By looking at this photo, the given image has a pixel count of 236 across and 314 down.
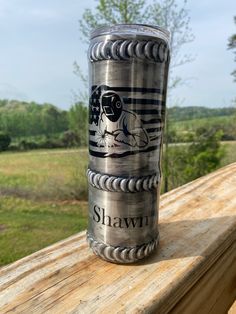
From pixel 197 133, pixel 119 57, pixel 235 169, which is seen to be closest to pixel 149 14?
pixel 197 133

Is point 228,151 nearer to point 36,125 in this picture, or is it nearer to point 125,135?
point 36,125

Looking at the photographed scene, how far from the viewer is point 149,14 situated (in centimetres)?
615

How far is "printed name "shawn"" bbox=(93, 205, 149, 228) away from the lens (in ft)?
1.57

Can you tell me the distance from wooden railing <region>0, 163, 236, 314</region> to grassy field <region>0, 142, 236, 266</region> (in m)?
5.26

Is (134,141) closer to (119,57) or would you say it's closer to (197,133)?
(119,57)

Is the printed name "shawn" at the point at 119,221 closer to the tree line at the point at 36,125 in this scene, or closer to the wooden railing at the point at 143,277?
the wooden railing at the point at 143,277

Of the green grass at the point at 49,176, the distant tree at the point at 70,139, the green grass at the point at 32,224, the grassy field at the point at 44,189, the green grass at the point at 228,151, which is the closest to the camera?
the green grass at the point at 32,224

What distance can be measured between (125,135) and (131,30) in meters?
0.15

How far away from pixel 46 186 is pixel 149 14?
446 cm

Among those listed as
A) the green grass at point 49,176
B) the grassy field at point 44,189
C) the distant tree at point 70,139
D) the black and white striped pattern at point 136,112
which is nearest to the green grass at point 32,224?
the grassy field at point 44,189

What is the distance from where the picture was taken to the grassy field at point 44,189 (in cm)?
608

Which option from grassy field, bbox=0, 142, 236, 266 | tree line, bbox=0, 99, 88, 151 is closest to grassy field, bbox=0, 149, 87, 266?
grassy field, bbox=0, 142, 236, 266

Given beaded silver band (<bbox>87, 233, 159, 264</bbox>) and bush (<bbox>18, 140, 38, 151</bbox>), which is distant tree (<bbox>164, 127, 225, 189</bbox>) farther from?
beaded silver band (<bbox>87, 233, 159, 264</bbox>)

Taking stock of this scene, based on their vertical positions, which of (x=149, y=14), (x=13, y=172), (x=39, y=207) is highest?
(x=149, y=14)
